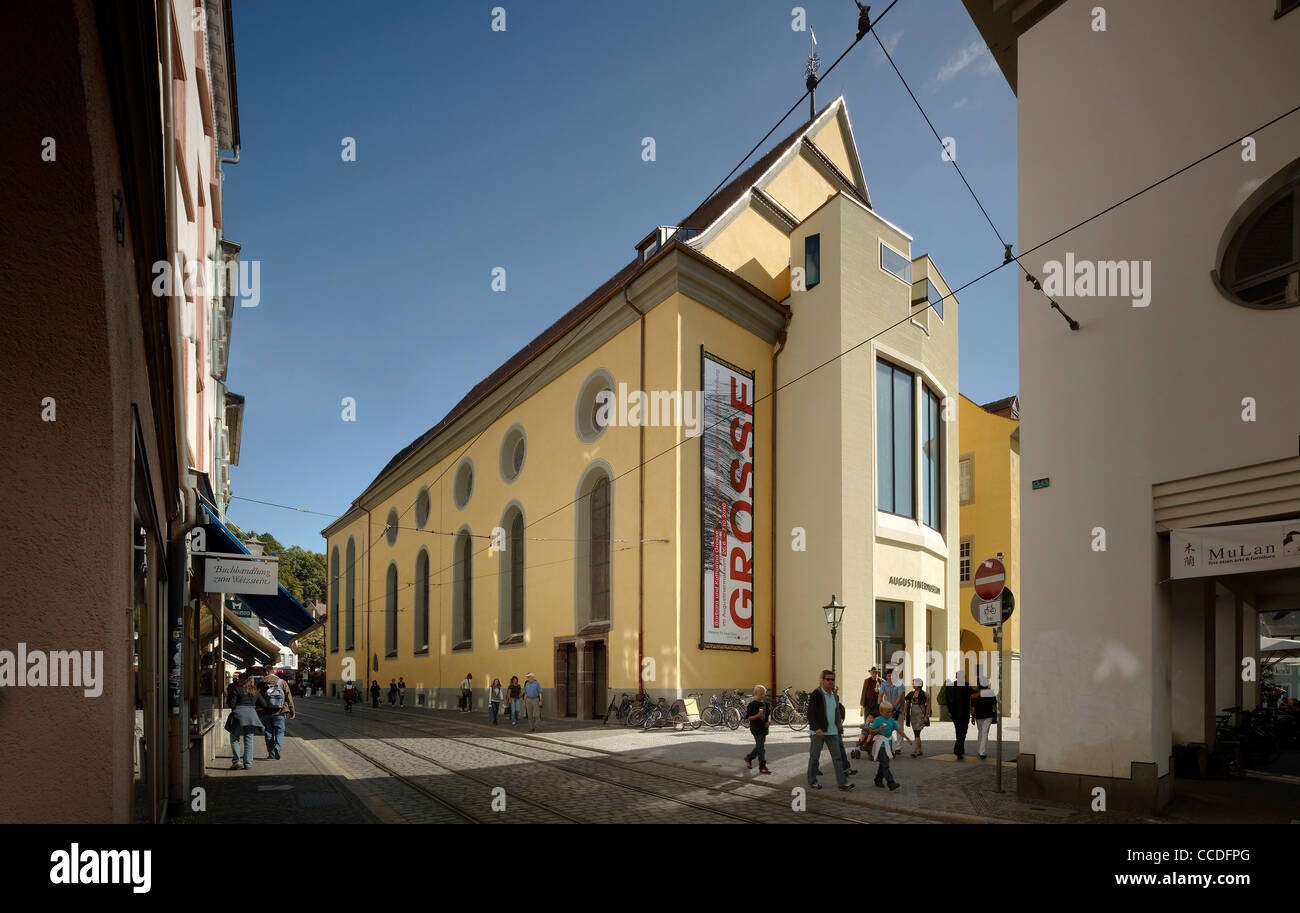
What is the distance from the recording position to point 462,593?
39438 millimetres

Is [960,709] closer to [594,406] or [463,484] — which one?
[594,406]

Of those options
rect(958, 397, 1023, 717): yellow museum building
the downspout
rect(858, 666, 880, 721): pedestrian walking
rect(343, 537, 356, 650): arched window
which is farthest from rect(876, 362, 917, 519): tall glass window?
rect(343, 537, 356, 650): arched window

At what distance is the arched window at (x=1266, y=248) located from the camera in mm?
9234

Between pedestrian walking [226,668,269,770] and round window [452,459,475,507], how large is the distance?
24.3m

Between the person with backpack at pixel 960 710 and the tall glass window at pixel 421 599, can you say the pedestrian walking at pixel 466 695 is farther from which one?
the person with backpack at pixel 960 710

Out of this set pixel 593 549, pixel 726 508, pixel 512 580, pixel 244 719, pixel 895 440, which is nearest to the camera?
pixel 244 719

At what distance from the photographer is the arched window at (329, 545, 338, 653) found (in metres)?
61.8

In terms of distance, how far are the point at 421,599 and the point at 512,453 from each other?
534 inches

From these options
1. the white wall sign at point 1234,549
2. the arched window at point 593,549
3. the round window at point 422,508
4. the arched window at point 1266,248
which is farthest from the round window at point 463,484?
the arched window at point 1266,248

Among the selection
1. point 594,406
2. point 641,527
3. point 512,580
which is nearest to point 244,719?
point 641,527

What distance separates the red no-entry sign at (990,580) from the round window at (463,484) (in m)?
30.0

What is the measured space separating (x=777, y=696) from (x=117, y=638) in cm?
2300

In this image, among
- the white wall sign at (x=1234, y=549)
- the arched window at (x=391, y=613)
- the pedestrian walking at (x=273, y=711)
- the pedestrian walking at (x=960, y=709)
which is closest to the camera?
the white wall sign at (x=1234, y=549)
